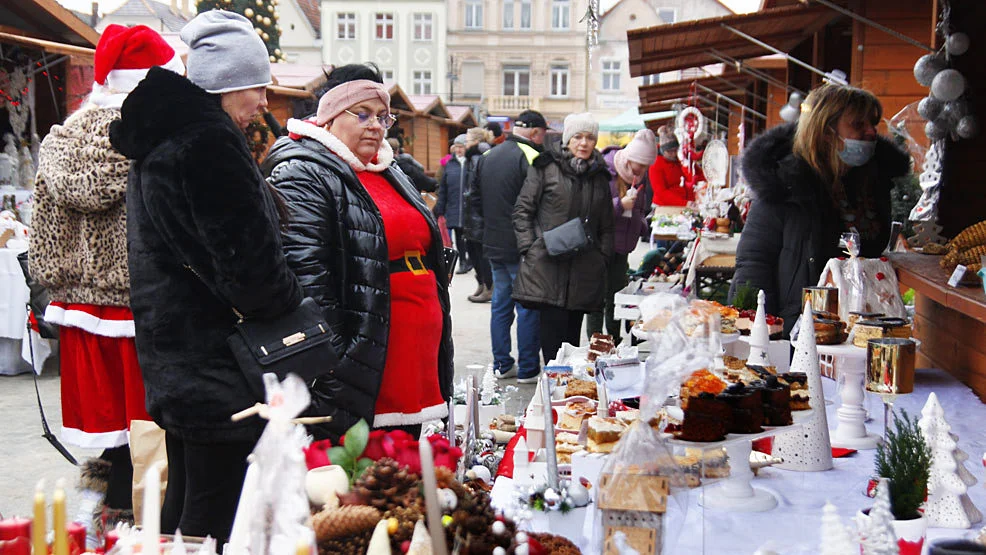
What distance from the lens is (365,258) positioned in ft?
10.5

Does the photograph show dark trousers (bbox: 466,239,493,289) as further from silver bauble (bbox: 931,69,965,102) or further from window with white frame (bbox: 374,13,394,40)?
window with white frame (bbox: 374,13,394,40)

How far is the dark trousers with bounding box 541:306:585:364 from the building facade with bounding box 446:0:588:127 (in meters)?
48.1

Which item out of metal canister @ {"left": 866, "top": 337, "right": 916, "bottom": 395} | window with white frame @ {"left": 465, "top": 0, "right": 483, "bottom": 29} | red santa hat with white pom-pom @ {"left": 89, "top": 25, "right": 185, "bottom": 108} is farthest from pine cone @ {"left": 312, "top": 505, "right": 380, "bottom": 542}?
window with white frame @ {"left": 465, "top": 0, "right": 483, "bottom": 29}

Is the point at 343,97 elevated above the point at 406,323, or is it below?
above

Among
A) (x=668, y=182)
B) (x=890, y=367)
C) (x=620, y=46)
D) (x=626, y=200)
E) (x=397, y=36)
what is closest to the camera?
(x=890, y=367)

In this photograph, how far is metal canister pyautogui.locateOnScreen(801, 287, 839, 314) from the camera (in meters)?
3.63

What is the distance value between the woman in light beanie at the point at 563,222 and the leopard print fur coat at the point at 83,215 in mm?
3415

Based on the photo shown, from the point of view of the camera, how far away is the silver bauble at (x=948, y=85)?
5.18m

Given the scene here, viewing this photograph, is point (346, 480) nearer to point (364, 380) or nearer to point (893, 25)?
point (364, 380)

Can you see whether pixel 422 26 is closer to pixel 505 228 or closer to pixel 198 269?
pixel 505 228

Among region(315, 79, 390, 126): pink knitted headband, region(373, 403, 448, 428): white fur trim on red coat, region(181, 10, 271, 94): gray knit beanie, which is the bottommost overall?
region(373, 403, 448, 428): white fur trim on red coat

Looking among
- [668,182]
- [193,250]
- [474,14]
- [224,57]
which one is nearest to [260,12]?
[668,182]

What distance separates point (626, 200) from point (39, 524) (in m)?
6.40

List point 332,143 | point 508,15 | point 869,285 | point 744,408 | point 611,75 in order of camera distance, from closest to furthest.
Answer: point 744,408 < point 332,143 < point 869,285 < point 611,75 < point 508,15
